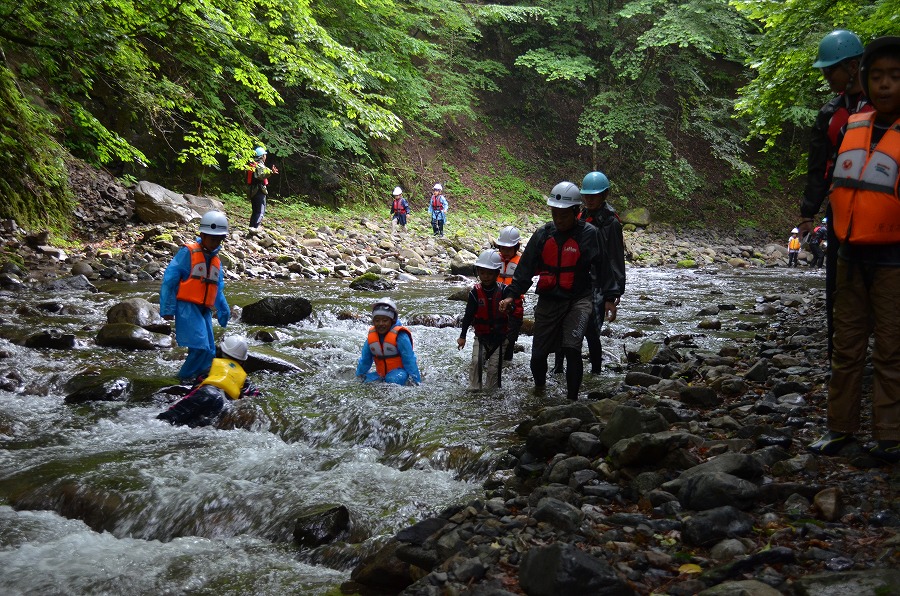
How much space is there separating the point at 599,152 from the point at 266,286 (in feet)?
75.7

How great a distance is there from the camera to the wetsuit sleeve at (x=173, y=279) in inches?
250

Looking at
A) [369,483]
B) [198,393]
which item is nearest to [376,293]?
[198,393]

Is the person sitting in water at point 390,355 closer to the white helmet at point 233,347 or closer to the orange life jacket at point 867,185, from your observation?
the white helmet at point 233,347

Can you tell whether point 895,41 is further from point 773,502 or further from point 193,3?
point 193,3

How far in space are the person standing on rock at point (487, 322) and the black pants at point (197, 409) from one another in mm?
2417

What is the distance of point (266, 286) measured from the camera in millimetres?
13336

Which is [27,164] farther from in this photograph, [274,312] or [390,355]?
[390,355]

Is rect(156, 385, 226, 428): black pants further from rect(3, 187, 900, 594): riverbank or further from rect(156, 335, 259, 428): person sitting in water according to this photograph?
rect(3, 187, 900, 594): riverbank

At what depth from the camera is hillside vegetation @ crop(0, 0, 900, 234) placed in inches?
401

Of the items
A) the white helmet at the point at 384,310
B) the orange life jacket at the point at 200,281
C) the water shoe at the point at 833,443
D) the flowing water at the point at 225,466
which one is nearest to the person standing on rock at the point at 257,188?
the flowing water at the point at 225,466

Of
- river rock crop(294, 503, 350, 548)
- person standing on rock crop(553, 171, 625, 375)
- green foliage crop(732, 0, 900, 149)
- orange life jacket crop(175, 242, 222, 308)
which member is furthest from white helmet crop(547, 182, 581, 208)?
green foliage crop(732, 0, 900, 149)

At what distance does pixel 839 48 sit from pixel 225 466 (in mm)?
5109

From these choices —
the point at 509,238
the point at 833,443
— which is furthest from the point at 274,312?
the point at 833,443

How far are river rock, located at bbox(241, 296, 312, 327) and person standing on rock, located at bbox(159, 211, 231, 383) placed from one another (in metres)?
3.21
